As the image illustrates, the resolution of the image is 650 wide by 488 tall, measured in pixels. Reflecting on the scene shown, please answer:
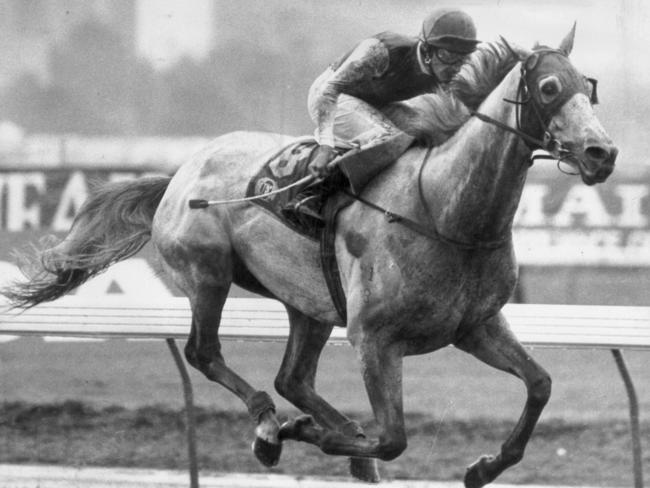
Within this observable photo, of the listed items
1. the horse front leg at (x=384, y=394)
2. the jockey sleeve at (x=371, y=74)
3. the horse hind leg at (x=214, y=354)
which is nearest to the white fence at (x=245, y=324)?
the horse hind leg at (x=214, y=354)

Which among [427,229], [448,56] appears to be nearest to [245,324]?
[427,229]

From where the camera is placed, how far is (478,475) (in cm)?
554

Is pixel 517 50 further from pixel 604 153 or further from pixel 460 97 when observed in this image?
pixel 604 153

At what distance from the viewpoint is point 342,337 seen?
6703 millimetres

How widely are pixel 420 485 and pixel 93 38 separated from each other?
2766mm

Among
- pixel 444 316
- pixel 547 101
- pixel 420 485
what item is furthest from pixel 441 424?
pixel 547 101

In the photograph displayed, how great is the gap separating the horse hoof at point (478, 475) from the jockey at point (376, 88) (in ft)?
3.65

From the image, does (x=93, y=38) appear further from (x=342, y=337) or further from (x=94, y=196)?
(x=342, y=337)

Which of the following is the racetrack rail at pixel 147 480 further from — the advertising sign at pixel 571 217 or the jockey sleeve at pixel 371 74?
the jockey sleeve at pixel 371 74

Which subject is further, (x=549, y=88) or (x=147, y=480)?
(x=147, y=480)

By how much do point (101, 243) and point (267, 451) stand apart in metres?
1.34

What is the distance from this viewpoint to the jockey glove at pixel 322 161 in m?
5.43

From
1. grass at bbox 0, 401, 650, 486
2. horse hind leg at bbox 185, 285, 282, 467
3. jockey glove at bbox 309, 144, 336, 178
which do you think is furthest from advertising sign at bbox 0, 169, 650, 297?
jockey glove at bbox 309, 144, 336, 178

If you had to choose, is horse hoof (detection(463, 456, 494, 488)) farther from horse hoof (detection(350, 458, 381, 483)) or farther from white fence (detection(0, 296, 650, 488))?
white fence (detection(0, 296, 650, 488))
